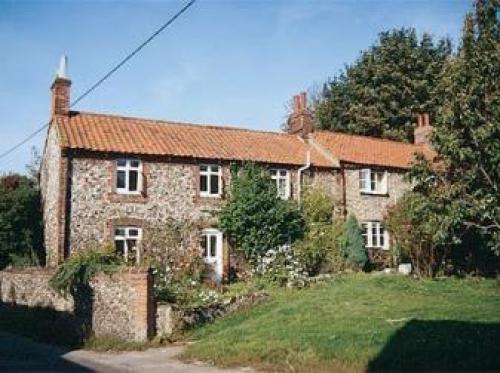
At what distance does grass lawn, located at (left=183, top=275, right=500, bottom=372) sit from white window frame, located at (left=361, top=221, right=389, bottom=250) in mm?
10365

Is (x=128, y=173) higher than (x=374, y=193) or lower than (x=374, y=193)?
higher

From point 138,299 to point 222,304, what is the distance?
342 centimetres

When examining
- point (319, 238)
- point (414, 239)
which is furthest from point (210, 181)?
point (414, 239)

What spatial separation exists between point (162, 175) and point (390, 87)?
26.5 metres

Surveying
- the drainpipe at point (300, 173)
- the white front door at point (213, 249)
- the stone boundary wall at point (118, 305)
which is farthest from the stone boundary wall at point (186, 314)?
the drainpipe at point (300, 173)

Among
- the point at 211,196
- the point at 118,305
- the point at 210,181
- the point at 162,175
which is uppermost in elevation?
the point at 162,175

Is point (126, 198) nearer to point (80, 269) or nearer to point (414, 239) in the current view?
point (80, 269)

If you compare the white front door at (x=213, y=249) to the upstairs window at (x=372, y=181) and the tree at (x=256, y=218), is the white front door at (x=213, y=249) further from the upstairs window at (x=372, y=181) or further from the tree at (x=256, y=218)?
the upstairs window at (x=372, y=181)

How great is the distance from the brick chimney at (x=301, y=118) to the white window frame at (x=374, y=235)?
6.72 metres

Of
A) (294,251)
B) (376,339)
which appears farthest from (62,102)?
(376,339)

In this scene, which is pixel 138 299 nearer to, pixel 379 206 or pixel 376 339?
pixel 376 339

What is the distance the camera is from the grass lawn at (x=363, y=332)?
39.3ft

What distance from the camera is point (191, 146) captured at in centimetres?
2850

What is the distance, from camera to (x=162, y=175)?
1061 inches
